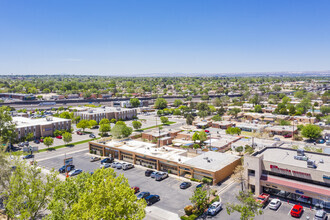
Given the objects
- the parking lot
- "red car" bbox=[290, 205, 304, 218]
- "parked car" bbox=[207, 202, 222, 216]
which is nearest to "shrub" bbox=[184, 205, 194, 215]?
the parking lot

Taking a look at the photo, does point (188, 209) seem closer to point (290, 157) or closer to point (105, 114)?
point (290, 157)

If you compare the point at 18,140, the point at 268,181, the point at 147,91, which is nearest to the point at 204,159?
the point at 268,181

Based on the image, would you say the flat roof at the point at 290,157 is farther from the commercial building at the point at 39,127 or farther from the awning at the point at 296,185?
the commercial building at the point at 39,127

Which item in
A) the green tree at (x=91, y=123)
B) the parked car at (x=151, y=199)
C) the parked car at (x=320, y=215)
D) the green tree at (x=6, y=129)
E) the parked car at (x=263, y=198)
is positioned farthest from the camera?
the green tree at (x=91, y=123)

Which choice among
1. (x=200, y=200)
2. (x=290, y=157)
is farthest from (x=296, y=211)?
(x=200, y=200)

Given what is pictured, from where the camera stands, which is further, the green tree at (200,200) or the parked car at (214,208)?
the parked car at (214,208)

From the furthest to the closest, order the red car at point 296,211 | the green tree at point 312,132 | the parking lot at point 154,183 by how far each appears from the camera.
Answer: the green tree at point 312,132, the parking lot at point 154,183, the red car at point 296,211

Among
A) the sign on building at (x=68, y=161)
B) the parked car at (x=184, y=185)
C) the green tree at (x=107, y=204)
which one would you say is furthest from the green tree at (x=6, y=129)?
the green tree at (x=107, y=204)
